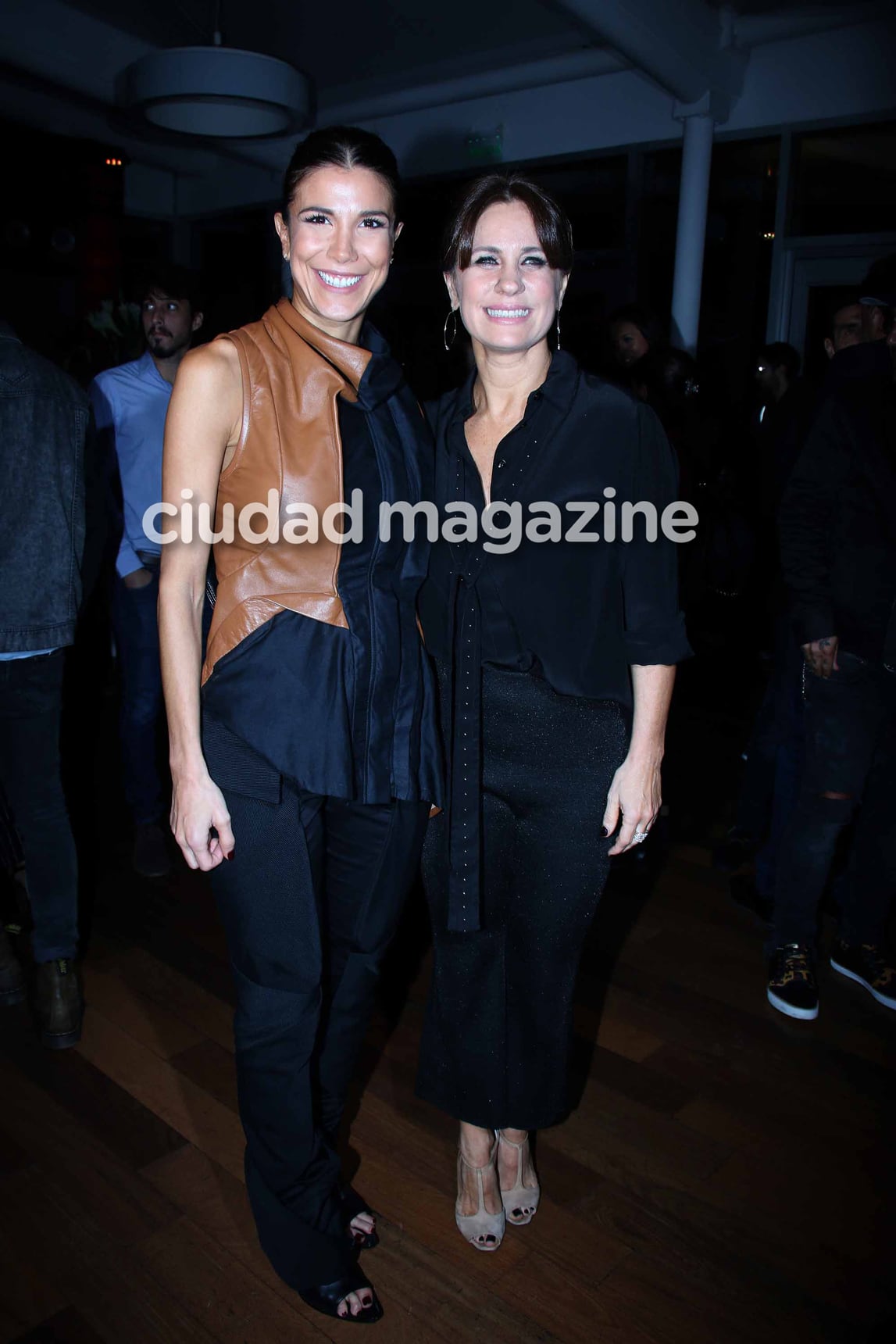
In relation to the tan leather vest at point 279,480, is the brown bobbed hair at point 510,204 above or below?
above

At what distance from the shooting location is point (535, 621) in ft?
4.92

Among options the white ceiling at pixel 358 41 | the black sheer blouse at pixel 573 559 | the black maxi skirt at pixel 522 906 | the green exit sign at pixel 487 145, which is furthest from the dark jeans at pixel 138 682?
the green exit sign at pixel 487 145

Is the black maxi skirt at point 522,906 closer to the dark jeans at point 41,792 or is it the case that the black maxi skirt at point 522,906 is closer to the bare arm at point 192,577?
the bare arm at point 192,577

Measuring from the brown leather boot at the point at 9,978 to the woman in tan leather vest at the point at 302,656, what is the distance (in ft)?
3.61

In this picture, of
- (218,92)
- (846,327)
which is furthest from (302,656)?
(218,92)

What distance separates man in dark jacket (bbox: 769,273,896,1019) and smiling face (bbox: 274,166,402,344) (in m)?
1.27

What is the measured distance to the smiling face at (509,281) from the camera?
1.49 metres

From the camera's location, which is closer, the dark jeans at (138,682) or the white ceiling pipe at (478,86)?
the dark jeans at (138,682)

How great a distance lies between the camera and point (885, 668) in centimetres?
223

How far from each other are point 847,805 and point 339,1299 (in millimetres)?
1543

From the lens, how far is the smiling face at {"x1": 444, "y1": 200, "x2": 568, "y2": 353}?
4.87 ft

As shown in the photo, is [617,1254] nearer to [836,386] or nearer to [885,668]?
[885,668]

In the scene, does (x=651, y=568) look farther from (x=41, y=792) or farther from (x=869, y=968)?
(x=869, y=968)

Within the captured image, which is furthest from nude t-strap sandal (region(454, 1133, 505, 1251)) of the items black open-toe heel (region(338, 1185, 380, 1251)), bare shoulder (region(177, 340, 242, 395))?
bare shoulder (region(177, 340, 242, 395))
